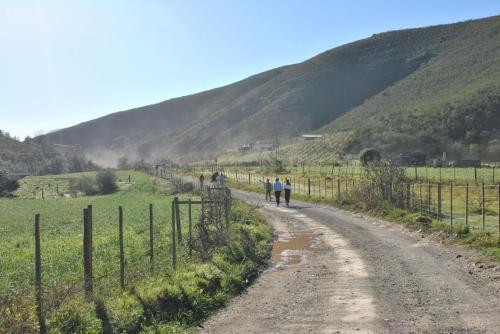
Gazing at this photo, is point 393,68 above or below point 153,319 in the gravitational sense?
above

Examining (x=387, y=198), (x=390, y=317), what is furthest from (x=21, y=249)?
(x=387, y=198)

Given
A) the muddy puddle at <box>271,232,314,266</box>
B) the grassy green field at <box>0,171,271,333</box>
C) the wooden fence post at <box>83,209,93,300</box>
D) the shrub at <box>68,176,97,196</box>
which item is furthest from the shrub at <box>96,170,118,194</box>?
the wooden fence post at <box>83,209,93,300</box>

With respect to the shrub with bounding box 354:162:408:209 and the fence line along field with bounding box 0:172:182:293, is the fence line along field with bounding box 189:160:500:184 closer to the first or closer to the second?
the shrub with bounding box 354:162:408:209

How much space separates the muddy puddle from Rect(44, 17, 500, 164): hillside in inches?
2494

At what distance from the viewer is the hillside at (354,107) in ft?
279

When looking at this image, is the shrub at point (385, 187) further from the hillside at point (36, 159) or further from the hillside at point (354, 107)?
the hillside at point (36, 159)

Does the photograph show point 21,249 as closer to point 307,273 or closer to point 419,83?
point 307,273

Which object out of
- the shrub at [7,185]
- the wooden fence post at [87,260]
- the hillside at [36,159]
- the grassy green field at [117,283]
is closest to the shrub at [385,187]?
the grassy green field at [117,283]

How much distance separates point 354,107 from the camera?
13350 centimetres

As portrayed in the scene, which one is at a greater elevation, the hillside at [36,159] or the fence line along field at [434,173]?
the hillside at [36,159]

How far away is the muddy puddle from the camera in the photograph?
15.3 m

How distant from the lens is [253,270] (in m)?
13.6

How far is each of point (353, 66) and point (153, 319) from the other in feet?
490

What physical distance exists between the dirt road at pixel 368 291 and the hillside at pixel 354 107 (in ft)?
217
